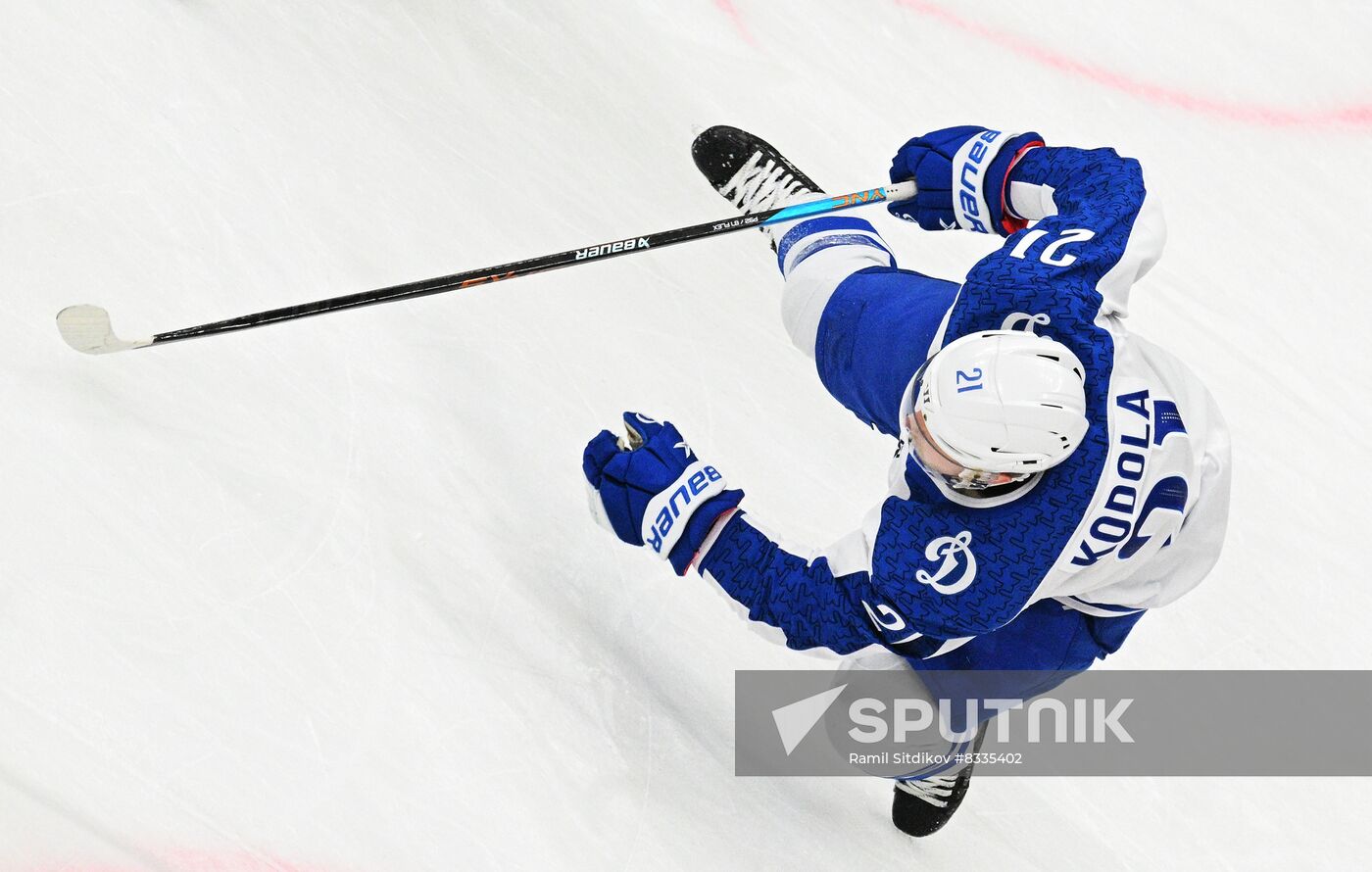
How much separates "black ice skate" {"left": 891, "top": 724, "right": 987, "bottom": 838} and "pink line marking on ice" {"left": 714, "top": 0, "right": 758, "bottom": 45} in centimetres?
229

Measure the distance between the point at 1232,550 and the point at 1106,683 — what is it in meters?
0.56

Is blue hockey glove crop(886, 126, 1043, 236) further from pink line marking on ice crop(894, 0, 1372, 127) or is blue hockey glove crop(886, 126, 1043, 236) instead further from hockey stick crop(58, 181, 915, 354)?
pink line marking on ice crop(894, 0, 1372, 127)

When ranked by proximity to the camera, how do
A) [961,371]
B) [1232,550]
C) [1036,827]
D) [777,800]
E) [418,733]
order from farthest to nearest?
1. [1232,550]
2. [1036,827]
3. [777,800]
4. [418,733]
5. [961,371]

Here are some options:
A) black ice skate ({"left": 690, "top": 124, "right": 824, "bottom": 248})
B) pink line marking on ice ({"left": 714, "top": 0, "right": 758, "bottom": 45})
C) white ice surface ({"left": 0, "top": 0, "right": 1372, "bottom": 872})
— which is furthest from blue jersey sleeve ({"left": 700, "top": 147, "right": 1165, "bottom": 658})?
pink line marking on ice ({"left": 714, "top": 0, "right": 758, "bottom": 45})

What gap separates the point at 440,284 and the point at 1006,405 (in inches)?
51.4

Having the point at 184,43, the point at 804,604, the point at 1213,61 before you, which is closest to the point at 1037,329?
the point at 804,604

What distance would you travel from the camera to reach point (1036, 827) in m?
3.02

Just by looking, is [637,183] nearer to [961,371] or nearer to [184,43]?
[184,43]

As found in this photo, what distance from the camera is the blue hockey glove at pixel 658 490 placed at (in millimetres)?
2414

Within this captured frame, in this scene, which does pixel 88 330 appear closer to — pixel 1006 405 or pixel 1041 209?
pixel 1006 405

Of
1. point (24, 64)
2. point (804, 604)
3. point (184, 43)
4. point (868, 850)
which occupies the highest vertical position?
point (184, 43)

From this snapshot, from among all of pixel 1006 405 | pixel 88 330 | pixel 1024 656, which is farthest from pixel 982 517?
pixel 88 330

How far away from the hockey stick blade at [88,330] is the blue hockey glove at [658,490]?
1.00m

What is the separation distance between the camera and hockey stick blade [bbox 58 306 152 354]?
259 cm
